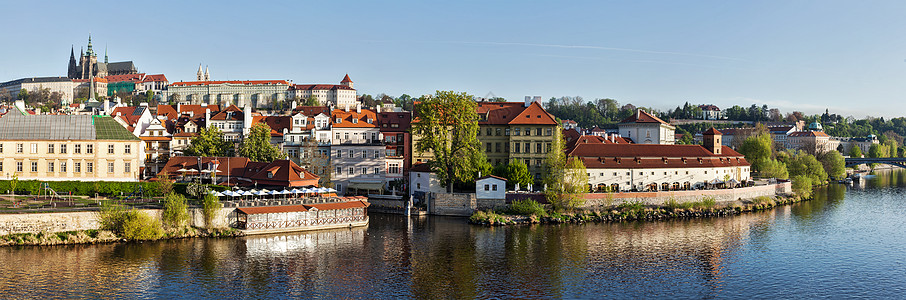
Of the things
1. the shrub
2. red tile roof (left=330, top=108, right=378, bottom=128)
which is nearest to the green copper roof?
the shrub

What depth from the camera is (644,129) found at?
102 meters

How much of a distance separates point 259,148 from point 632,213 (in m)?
37.9

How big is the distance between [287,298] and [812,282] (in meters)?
29.2

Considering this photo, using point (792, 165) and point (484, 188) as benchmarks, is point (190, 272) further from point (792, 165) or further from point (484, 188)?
point (792, 165)

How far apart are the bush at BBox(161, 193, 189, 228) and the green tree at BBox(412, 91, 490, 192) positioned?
84.4 feet

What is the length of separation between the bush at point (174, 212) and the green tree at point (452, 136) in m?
25.7

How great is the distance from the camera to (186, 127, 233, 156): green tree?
75625mm

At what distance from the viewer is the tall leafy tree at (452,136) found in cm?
6775

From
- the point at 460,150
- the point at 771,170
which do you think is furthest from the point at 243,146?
the point at 771,170

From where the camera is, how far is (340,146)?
245 ft

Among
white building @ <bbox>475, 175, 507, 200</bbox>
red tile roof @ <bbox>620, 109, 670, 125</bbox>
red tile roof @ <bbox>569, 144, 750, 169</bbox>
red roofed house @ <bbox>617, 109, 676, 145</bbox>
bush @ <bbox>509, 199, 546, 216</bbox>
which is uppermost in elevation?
red tile roof @ <bbox>620, 109, 670, 125</bbox>

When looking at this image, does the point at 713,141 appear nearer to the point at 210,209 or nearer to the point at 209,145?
the point at 209,145

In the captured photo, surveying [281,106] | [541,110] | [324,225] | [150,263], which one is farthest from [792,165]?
[281,106]

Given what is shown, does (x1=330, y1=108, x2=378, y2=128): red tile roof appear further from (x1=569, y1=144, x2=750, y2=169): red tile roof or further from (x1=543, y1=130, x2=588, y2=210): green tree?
(x1=569, y1=144, x2=750, y2=169): red tile roof
